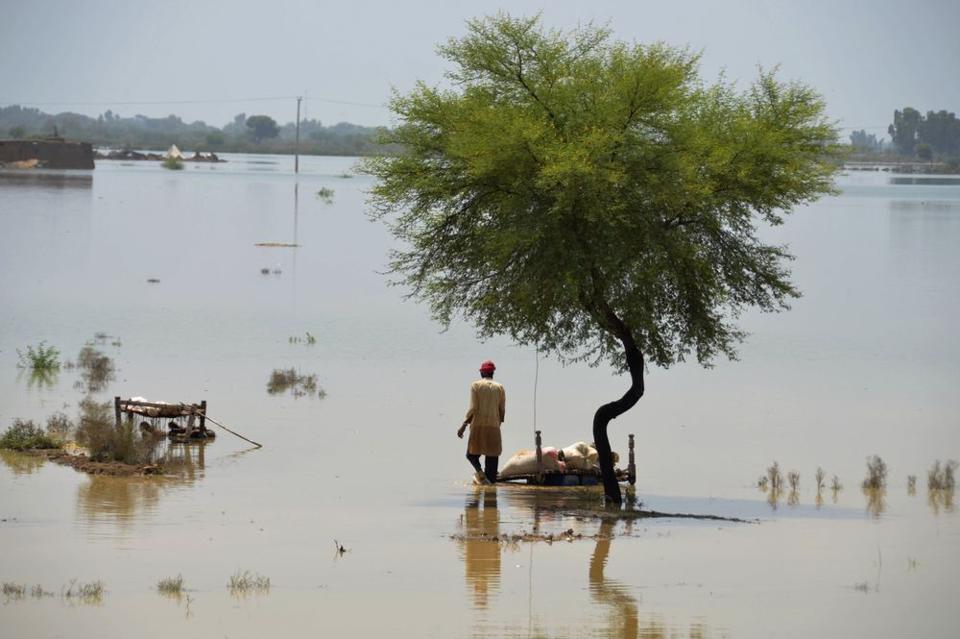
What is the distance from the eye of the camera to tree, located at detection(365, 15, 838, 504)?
19.8 meters

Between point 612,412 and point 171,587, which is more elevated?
point 612,412

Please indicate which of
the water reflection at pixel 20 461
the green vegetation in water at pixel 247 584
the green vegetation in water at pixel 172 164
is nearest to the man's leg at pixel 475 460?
the water reflection at pixel 20 461

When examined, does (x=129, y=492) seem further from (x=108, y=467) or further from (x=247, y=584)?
(x=247, y=584)

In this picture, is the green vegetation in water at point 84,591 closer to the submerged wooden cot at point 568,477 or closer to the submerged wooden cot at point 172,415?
the submerged wooden cot at point 172,415

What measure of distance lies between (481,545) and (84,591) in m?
4.55

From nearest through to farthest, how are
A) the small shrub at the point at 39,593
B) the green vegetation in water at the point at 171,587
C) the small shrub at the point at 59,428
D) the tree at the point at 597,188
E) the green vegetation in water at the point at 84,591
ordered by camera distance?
1. the green vegetation in water at the point at 84,591
2. the small shrub at the point at 39,593
3. the green vegetation in water at the point at 171,587
4. the tree at the point at 597,188
5. the small shrub at the point at 59,428

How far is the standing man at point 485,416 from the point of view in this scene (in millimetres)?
20625

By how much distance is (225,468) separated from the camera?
22.0 meters

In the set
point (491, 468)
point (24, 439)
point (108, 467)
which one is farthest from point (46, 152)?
point (491, 468)

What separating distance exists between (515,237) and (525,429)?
8578mm

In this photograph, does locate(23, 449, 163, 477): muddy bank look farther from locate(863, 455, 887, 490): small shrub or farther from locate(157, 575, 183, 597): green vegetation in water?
locate(863, 455, 887, 490): small shrub

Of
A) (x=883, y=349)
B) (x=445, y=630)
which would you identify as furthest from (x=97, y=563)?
(x=883, y=349)

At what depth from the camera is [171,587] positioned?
14617mm

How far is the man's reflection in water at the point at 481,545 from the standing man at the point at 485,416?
543mm
